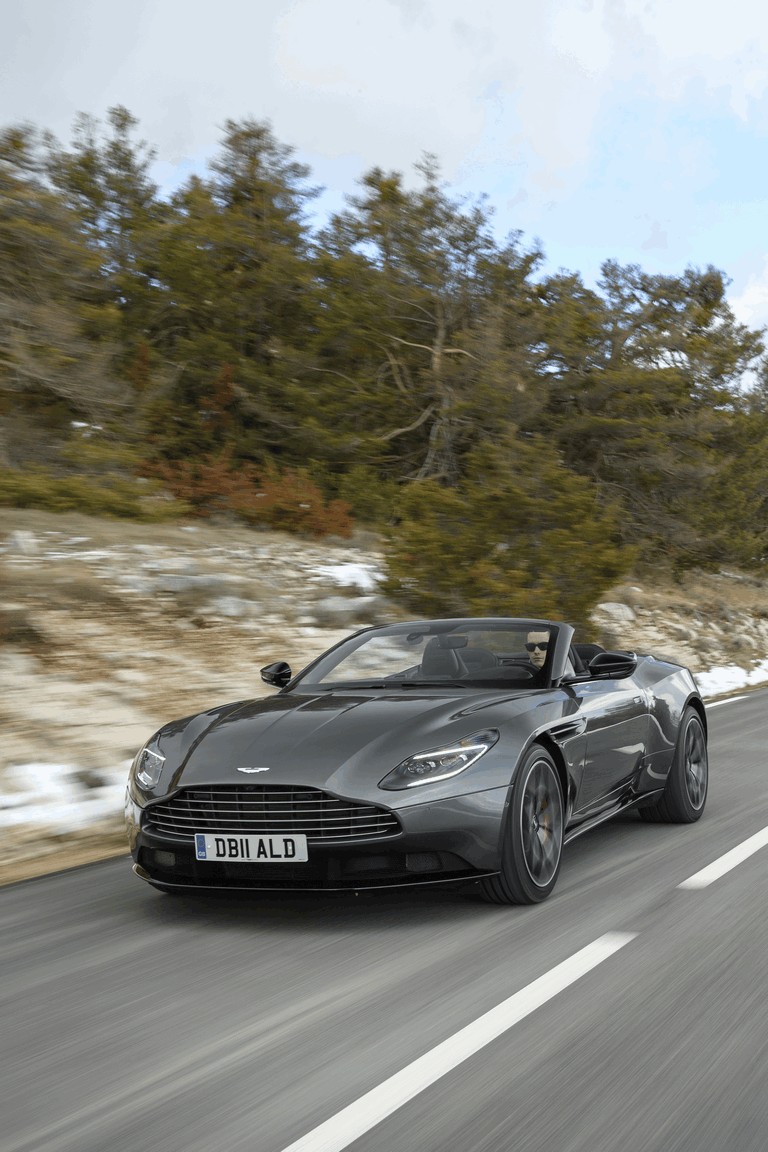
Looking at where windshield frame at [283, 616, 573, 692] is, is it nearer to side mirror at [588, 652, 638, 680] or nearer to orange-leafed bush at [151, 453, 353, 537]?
side mirror at [588, 652, 638, 680]

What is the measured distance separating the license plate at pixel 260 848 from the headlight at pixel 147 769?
1.63ft

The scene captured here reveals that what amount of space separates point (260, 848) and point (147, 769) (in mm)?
842

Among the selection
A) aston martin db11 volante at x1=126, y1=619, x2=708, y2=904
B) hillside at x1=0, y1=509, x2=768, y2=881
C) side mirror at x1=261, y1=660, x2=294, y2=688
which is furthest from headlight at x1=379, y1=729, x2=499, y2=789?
hillside at x1=0, y1=509, x2=768, y2=881

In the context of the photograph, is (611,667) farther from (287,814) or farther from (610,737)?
(287,814)

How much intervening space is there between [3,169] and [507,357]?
11.4m

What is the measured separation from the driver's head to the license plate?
195cm

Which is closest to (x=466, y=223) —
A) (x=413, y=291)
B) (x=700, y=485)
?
(x=413, y=291)

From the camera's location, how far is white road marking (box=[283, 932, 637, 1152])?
2.97 m

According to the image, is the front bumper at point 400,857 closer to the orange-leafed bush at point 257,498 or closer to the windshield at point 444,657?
the windshield at point 444,657

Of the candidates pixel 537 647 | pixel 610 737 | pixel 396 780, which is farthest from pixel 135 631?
pixel 396 780

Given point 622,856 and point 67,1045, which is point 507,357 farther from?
point 67,1045

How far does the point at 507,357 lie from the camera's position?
1057 inches

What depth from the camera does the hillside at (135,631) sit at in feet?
28.7

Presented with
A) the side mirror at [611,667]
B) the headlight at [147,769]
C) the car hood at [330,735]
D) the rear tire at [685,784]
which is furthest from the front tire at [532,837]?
the rear tire at [685,784]
